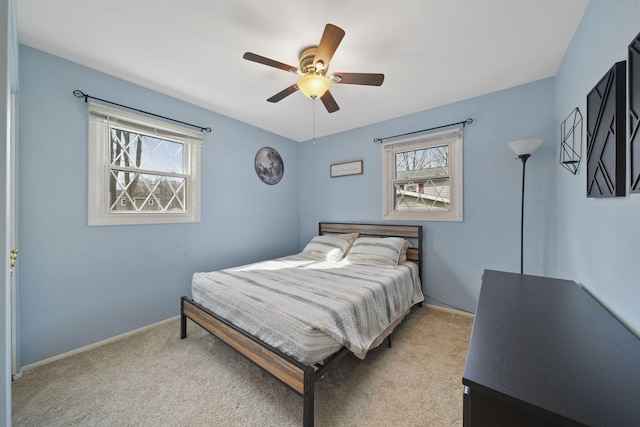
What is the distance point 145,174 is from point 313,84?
6.63ft

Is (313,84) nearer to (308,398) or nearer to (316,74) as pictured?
(316,74)

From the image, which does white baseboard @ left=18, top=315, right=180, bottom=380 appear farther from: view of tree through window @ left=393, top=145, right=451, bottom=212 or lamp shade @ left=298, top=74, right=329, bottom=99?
view of tree through window @ left=393, top=145, right=451, bottom=212

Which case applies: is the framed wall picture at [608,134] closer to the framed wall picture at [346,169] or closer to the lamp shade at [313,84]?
the lamp shade at [313,84]

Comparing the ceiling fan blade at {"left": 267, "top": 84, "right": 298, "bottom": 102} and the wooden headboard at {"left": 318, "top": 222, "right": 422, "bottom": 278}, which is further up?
the ceiling fan blade at {"left": 267, "top": 84, "right": 298, "bottom": 102}

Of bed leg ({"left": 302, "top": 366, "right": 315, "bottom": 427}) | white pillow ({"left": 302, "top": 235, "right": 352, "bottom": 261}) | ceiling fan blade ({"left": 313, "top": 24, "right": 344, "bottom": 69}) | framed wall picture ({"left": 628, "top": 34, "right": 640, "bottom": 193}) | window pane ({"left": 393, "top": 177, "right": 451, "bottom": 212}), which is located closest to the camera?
framed wall picture ({"left": 628, "top": 34, "right": 640, "bottom": 193})

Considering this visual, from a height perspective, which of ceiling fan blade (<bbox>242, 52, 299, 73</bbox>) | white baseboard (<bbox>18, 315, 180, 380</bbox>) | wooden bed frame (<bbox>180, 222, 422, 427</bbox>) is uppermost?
ceiling fan blade (<bbox>242, 52, 299, 73</bbox>)

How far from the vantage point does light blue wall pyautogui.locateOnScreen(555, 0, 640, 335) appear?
1006 millimetres

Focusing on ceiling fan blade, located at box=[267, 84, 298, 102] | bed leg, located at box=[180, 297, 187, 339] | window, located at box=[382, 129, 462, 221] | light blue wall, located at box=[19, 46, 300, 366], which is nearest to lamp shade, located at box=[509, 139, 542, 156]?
window, located at box=[382, 129, 462, 221]

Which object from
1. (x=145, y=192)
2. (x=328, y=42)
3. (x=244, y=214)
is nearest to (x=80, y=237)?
(x=145, y=192)

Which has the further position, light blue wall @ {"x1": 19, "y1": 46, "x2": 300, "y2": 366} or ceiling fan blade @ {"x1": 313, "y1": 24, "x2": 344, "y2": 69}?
light blue wall @ {"x1": 19, "y1": 46, "x2": 300, "y2": 366}

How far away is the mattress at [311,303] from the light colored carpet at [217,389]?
283mm

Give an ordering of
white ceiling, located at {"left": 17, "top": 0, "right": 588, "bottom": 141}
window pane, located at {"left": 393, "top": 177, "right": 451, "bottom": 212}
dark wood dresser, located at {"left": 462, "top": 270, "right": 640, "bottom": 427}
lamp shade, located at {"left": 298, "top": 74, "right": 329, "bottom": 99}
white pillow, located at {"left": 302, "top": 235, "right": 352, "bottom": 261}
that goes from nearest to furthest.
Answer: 1. dark wood dresser, located at {"left": 462, "top": 270, "right": 640, "bottom": 427}
2. white ceiling, located at {"left": 17, "top": 0, "right": 588, "bottom": 141}
3. lamp shade, located at {"left": 298, "top": 74, "right": 329, "bottom": 99}
4. window pane, located at {"left": 393, "top": 177, "right": 451, "bottom": 212}
5. white pillow, located at {"left": 302, "top": 235, "right": 352, "bottom": 261}

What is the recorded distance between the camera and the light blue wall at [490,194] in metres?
2.29

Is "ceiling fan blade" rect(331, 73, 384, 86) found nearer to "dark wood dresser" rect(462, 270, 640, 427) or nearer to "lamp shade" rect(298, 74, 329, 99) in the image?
"lamp shade" rect(298, 74, 329, 99)
